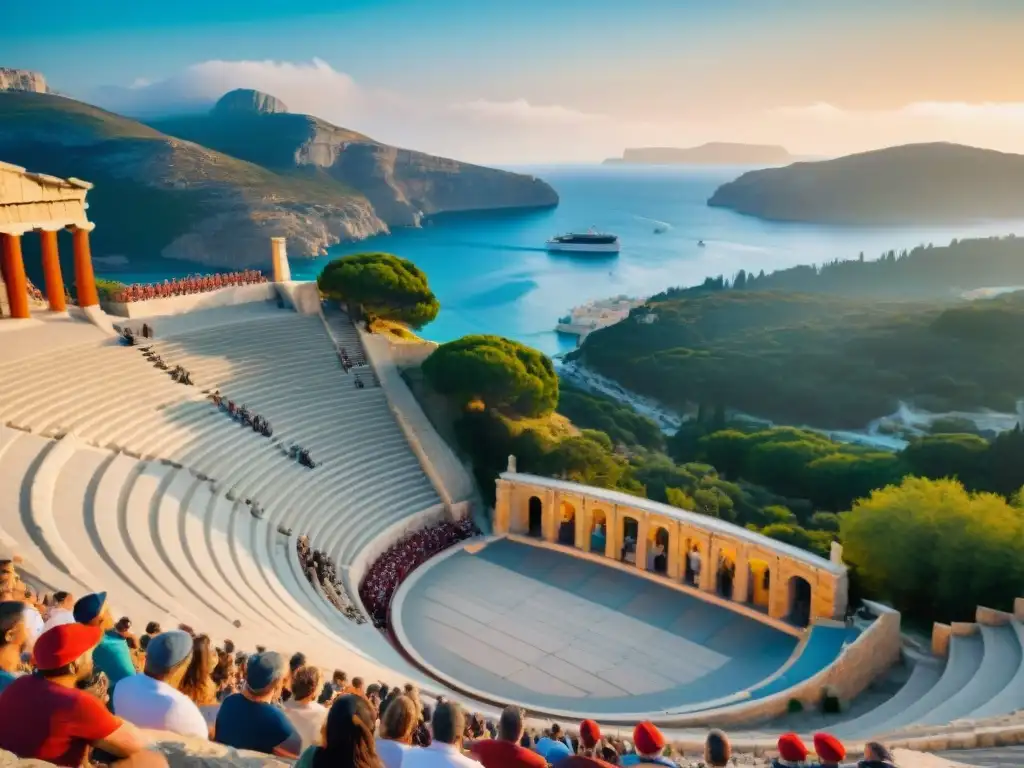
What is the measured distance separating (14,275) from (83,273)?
2157 millimetres

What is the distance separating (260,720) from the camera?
5664mm

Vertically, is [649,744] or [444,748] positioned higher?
[444,748]

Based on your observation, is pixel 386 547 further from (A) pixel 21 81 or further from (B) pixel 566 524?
(A) pixel 21 81

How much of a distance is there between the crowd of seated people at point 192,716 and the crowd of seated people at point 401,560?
1466 cm

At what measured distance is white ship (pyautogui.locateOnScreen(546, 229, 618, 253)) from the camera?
5522 inches

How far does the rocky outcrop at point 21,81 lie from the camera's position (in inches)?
5084

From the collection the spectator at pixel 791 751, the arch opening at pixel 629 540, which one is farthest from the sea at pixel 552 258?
the spectator at pixel 791 751

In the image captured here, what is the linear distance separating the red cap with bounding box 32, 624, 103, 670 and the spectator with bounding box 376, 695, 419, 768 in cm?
177

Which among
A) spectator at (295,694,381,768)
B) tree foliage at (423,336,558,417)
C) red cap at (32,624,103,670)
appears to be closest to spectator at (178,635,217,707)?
red cap at (32,624,103,670)

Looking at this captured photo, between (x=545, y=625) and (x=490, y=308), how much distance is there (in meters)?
79.4

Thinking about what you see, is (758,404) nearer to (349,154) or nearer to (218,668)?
(218,668)

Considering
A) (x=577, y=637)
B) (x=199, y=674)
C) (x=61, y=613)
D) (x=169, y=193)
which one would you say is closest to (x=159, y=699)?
(x=199, y=674)

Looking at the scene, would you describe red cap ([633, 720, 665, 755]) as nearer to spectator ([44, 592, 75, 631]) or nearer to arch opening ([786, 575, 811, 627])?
spectator ([44, 592, 75, 631])

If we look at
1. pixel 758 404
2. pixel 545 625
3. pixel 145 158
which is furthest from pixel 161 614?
pixel 145 158
